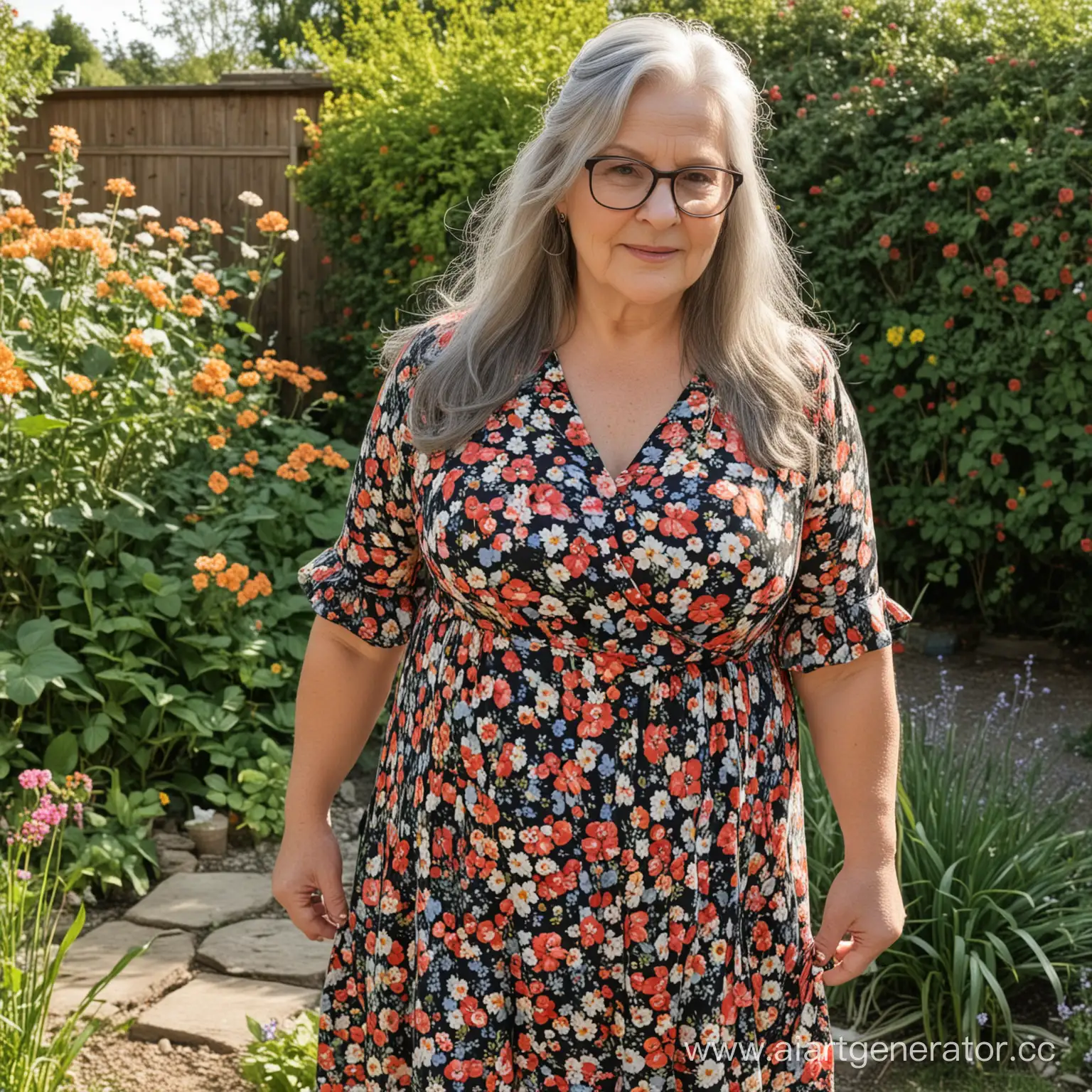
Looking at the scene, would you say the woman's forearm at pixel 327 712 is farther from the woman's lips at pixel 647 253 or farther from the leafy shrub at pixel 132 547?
the leafy shrub at pixel 132 547

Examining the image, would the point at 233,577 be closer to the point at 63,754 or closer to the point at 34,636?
the point at 34,636

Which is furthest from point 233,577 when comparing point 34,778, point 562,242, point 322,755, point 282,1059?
point 562,242

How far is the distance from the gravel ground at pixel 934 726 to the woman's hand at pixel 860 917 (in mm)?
1142

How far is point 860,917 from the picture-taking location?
164 cm

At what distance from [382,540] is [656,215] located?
1.76ft

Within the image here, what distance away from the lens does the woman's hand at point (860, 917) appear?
164 cm

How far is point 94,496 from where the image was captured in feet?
12.3

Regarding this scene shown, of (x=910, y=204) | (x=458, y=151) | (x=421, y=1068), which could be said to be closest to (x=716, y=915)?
(x=421, y=1068)

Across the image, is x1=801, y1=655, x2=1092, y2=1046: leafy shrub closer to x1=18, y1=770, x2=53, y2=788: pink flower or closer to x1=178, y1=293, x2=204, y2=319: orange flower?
x1=18, y1=770, x2=53, y2=788: pink flower

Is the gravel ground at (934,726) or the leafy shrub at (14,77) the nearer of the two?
the gravel ground at (934,726)

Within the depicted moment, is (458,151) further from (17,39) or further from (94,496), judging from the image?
(17,39)

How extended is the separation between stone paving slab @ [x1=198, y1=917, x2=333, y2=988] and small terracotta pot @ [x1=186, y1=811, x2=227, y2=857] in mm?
448

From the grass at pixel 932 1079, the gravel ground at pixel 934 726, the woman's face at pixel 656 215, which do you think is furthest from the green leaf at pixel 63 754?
the woman's face at pixel 656 215

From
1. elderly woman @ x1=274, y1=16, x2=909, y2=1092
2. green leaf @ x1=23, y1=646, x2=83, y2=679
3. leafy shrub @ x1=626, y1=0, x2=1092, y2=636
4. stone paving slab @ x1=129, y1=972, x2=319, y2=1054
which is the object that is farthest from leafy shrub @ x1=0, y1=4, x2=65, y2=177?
elderly woman @ x1=274, y1=16, x2=909, y2=1092
